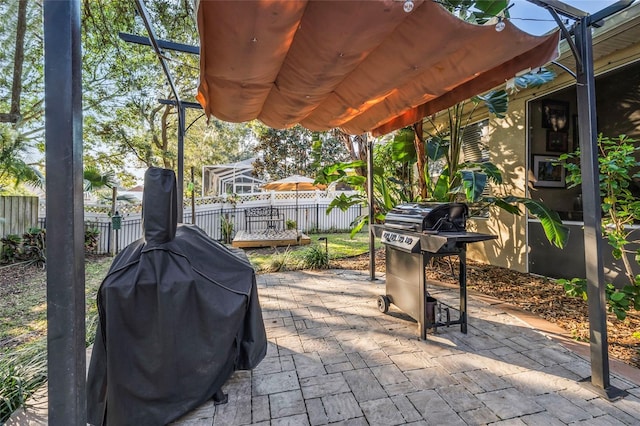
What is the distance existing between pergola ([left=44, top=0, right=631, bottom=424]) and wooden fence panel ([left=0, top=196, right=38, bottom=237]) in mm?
6170

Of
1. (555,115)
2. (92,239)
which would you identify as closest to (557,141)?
(555,115)

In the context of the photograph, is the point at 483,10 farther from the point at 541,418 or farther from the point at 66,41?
the point at 541,418

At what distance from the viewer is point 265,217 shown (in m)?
12.1

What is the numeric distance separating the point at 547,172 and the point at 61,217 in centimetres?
654

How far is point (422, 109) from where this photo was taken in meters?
3.37

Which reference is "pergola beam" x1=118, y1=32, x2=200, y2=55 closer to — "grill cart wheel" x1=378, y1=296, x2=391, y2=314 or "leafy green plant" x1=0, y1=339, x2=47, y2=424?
"leafy green plant" x1=0, y1=339, x2=47, y2=424

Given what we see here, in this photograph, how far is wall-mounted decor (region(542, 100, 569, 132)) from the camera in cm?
531

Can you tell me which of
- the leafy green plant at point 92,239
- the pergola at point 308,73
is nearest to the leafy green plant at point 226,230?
the leafy green plant at point 92,239

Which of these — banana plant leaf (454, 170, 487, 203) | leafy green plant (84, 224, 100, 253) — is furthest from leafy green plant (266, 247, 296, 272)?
leafy green plant (84, 224, 100, 253)

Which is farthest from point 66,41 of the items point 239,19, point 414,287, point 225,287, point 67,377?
point 414,287

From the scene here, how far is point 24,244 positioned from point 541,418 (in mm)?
9072

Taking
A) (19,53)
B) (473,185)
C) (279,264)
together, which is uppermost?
(19,53)

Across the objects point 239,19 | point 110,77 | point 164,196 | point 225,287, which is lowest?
point 225,287

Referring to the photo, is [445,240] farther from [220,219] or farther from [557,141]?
[220,219]
